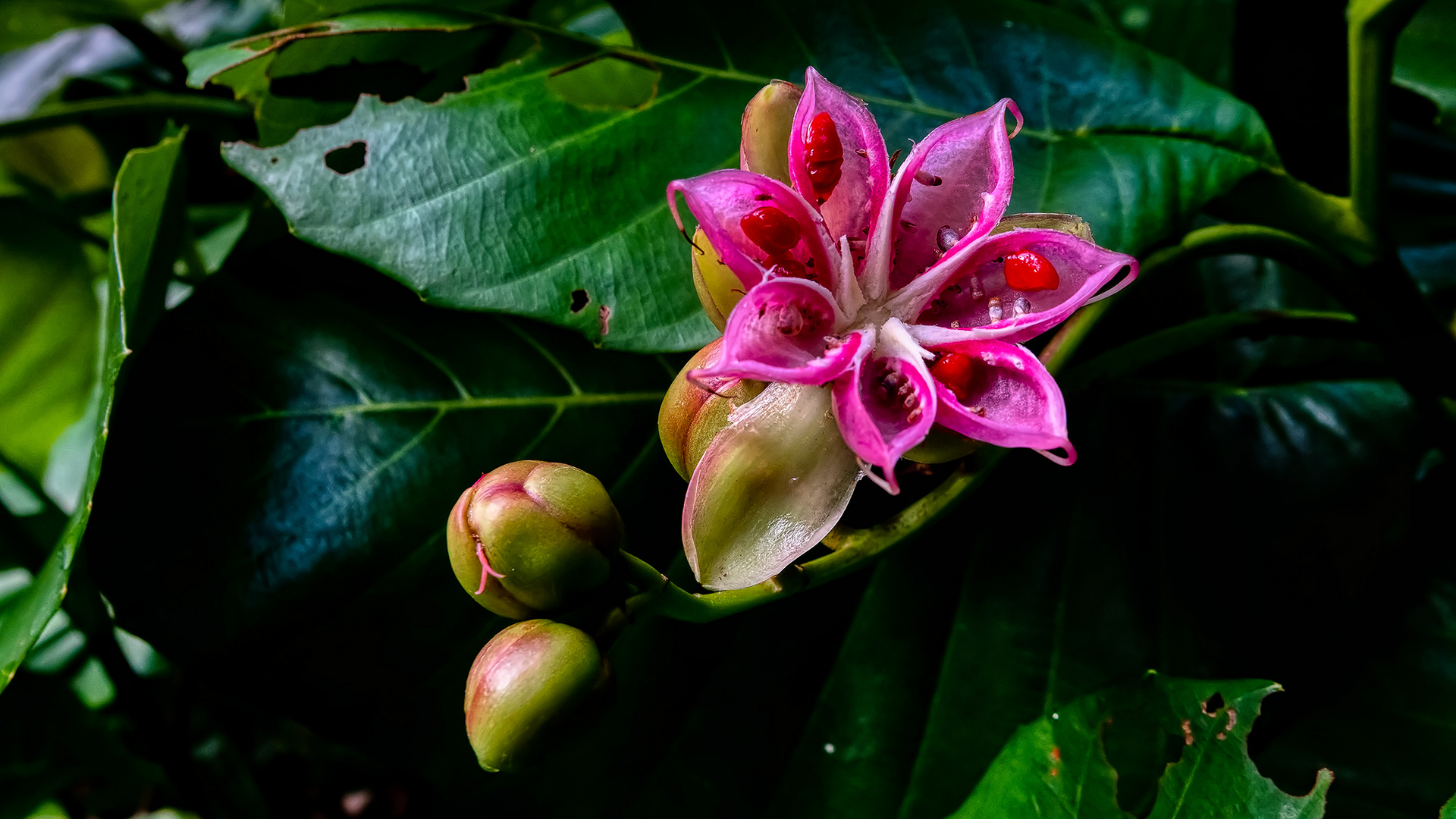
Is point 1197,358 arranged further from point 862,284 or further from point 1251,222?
point 862,284

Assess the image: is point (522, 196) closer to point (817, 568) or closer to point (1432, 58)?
point (817, 568)

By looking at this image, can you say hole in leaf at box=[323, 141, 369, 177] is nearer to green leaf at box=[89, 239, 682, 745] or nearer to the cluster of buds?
green leaf at box=[89, 239, 682, 745]

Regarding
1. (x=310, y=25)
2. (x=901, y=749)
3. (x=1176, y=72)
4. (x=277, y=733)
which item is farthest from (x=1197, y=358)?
(x=277, y=733)

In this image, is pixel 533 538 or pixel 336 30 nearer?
pixel 533 538

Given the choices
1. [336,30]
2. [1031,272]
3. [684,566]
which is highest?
[336,30]

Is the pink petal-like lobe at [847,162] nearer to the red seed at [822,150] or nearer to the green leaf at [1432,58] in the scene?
the red seed at [822,150]

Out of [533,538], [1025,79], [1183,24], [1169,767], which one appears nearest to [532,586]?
[533,538]
